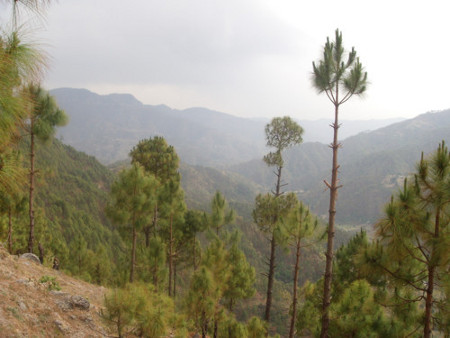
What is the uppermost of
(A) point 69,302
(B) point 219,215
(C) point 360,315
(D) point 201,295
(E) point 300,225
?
(E) point 300,225

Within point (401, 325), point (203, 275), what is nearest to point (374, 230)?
point (401, 325)

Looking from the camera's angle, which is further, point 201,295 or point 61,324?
point 201,295

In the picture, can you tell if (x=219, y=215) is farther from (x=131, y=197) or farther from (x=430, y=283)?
(x=430, y=283)

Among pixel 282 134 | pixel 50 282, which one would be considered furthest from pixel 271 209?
pixel 50 282

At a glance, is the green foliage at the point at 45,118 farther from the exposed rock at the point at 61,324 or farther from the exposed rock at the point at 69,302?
the exposed rock at the point at 61,324

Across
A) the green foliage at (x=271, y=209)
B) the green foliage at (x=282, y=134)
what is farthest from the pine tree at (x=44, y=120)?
the green foliage at (x=271, y=209)

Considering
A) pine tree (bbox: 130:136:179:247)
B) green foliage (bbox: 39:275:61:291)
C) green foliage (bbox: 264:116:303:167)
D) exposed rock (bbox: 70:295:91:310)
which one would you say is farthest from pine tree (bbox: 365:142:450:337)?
pine tree (bbox: 130:136:179:247)

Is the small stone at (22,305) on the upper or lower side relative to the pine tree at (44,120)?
lower

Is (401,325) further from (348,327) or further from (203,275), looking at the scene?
(203,275)

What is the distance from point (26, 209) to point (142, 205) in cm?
772

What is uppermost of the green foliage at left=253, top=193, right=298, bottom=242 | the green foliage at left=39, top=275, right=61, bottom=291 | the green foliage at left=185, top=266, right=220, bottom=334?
the green foliage at left=253, top=193, right=298, bottom=242

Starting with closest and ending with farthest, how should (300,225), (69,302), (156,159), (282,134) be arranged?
(69,302), (300,225), (282,134), (156,159)

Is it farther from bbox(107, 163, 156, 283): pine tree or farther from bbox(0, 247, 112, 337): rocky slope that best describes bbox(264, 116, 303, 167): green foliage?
bbox(0, 247, 112, 337): rocky slope

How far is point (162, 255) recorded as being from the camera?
1480 cm
